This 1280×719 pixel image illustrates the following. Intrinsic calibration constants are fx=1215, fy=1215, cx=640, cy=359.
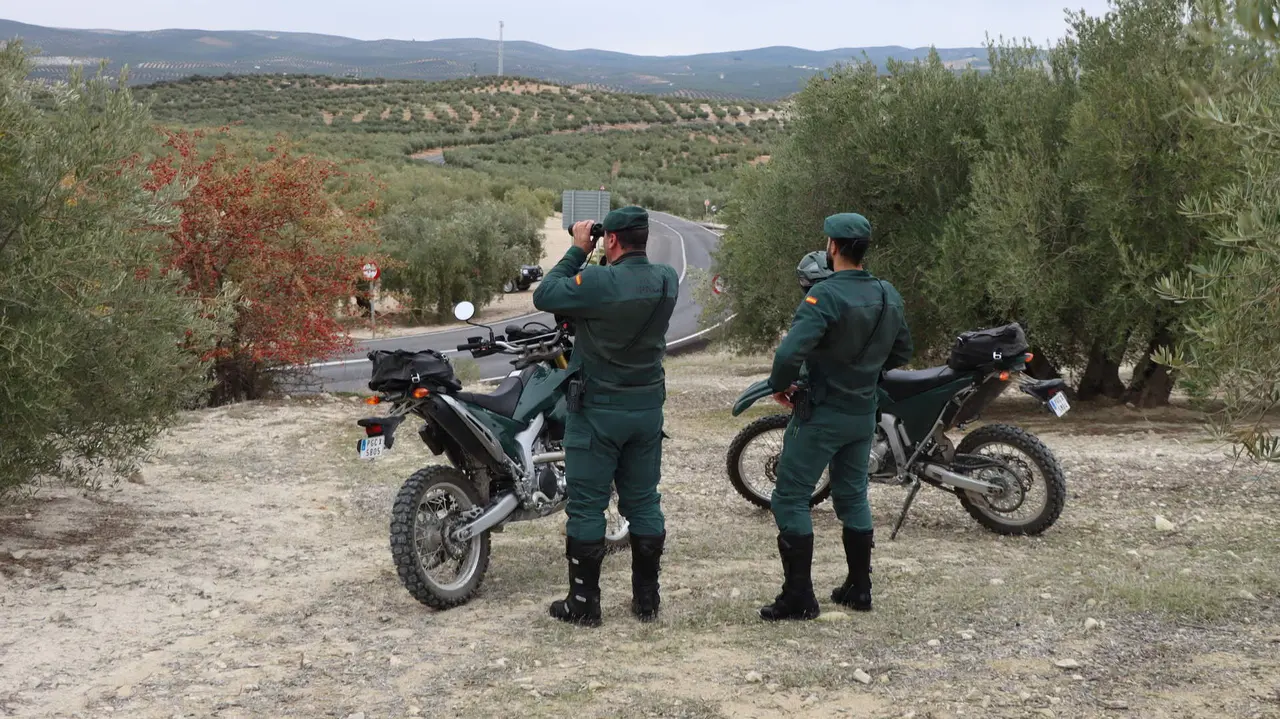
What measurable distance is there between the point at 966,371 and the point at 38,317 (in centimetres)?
516

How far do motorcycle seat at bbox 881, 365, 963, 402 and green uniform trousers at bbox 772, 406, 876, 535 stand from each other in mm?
1658

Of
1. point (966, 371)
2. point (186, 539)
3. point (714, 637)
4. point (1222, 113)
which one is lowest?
point (186, 539)

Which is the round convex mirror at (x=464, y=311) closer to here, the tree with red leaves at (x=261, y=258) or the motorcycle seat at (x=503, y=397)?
the motorcycle seat at (x=503, y=397)

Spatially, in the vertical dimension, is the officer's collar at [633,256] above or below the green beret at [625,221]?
below

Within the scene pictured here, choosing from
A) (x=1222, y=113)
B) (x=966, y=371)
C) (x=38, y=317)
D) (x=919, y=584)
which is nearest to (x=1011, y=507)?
(x=966, y=371)

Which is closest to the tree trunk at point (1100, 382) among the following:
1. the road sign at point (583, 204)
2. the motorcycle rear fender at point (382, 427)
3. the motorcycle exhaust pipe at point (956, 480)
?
the motorcycle exhaust pipe at point (956, 480)

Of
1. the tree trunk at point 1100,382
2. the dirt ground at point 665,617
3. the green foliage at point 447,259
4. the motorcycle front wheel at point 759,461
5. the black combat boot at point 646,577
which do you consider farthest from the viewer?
the green foliage at point 447,259

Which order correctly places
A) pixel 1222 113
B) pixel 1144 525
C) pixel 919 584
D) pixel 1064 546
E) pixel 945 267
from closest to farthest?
pixel 1222 113, pixel 919 584, pixel 1064 546, pixel 1144 525, pixel 945 267

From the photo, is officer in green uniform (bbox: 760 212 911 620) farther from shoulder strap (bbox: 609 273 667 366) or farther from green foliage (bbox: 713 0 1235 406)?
green foliage (bbox: 713 0 1235 406)

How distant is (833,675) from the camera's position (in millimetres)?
4684

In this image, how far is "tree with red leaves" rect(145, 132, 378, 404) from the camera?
13.4 metres

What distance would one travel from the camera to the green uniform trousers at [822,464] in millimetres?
5562

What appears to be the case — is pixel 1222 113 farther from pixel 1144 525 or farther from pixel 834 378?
pixel 1144 525

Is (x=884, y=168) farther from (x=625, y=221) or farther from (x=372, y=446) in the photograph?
(x=372, y=446)
